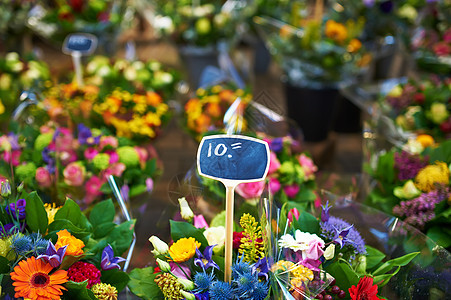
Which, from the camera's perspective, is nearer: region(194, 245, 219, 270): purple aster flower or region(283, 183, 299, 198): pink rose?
region(194, 245, 219, 270): purple aster flower

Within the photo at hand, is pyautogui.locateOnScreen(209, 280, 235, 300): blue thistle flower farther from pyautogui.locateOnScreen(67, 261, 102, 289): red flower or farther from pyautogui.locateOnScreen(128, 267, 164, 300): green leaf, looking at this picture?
pyautogui.locateOnScreen(67, 261, 102, 289): red flower

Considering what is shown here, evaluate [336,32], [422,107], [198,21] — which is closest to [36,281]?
[422,107]

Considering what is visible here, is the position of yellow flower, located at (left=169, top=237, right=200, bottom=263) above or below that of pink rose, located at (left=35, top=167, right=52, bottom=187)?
above

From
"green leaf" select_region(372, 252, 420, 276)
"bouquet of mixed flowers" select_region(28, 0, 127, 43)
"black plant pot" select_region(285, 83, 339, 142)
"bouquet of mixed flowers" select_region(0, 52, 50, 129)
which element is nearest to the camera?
"green leaf" select_region(372, 252, 420, 276)

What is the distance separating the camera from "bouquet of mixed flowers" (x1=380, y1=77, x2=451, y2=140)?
1816 millimetres

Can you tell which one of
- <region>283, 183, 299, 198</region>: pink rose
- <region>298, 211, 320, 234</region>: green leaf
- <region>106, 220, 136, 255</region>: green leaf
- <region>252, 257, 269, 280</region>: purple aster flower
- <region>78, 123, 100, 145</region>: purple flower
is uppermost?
<region>298, 211, 320, 234</region>: green leaf

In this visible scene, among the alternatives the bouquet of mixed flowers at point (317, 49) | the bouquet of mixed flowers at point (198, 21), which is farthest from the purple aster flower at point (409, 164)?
the bouquet of mixed flowers at point (198, 21)

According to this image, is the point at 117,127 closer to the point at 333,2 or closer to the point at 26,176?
the point at 26,176

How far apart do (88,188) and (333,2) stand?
2.28 m

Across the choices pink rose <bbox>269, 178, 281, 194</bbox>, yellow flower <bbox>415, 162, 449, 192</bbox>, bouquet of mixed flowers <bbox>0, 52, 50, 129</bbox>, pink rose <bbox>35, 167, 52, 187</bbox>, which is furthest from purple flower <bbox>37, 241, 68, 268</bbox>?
bouquet of mixed flowers <bbox>0, 52, 50, 129</bbox>

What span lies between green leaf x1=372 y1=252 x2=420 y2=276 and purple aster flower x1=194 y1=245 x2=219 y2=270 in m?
0.35

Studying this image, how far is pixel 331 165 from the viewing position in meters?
2.74

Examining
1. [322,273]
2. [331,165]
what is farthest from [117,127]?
[331,165]

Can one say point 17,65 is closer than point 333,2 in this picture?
Yes
